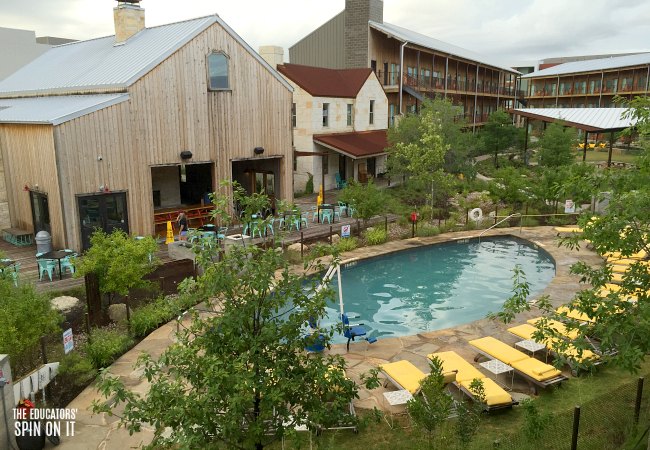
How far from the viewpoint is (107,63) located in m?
22.4

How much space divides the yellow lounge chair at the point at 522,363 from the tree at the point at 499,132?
36.8 m

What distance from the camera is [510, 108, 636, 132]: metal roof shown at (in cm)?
3080

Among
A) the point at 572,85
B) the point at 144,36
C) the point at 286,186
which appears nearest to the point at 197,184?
the point at 286,186

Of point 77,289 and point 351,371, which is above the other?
point 77,289

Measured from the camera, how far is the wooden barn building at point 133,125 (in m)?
18.3

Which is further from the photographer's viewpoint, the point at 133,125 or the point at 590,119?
the point at 590,119

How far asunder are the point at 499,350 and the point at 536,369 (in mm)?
1062

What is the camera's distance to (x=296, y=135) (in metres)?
32.9

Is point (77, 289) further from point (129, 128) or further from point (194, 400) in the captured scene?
point (194, 400)

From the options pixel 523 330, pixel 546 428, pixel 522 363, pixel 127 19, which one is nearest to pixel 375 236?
pixel 523 330

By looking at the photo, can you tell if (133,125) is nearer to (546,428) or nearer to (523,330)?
(523,330)

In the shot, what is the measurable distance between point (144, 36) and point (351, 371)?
19.5 m

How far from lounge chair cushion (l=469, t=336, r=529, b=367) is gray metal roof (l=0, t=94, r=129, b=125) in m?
15.3

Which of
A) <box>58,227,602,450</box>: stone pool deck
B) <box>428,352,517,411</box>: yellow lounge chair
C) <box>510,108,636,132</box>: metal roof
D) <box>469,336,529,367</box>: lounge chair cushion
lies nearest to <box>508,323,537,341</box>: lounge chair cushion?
<box>58,227,602,450</box>: stone pool deck
